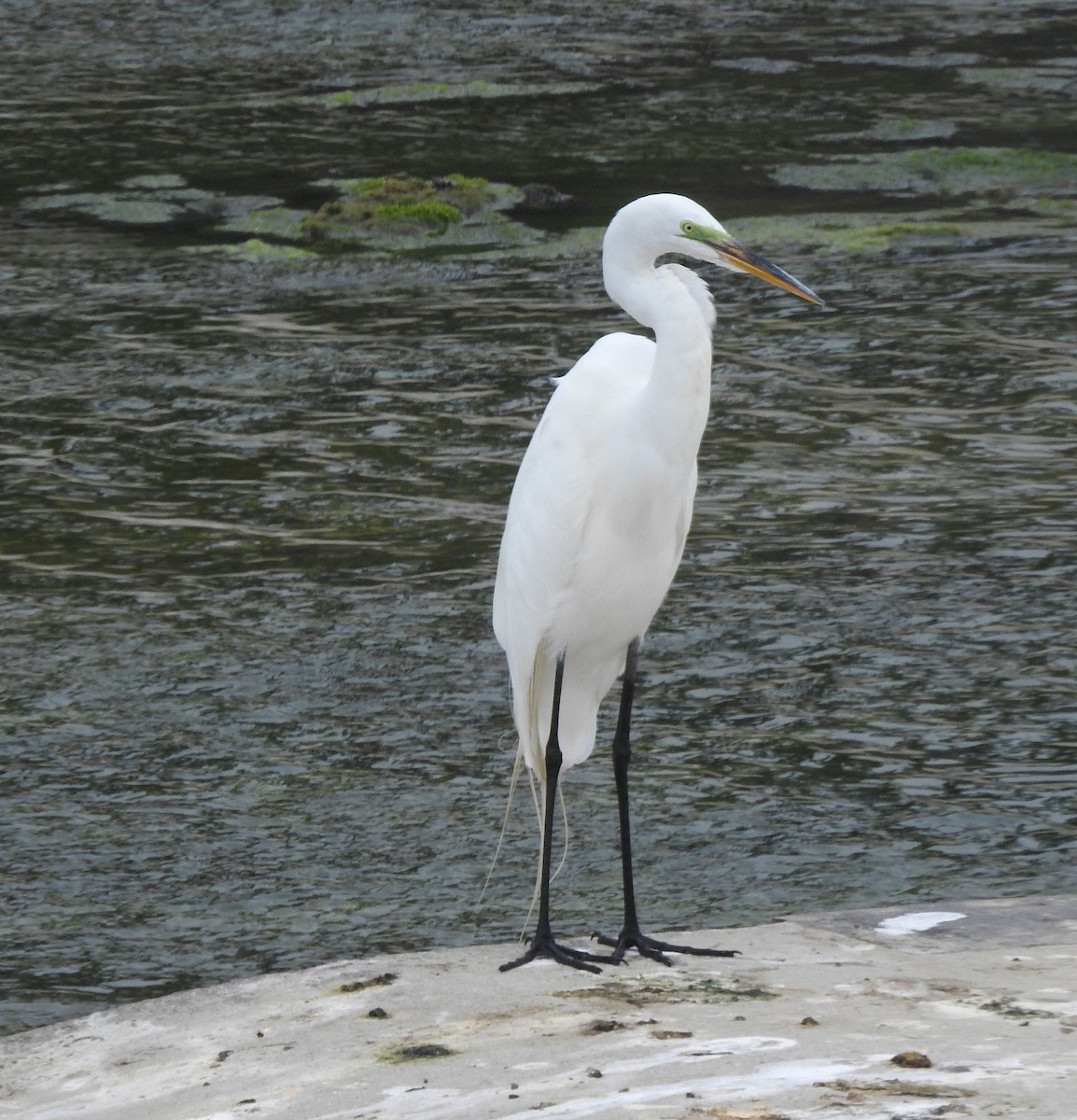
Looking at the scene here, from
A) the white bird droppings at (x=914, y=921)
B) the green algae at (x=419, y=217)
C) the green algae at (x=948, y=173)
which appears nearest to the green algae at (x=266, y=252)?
the green algae at (x=419, y=217)

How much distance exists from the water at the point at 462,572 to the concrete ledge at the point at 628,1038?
32.9 inches

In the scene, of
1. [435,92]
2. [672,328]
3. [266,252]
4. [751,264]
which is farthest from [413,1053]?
[435,92]

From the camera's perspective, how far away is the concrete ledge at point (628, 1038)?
3.49m

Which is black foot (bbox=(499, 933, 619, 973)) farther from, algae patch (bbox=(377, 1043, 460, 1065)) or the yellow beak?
the yellow beak

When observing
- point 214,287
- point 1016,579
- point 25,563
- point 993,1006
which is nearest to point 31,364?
point 214,287

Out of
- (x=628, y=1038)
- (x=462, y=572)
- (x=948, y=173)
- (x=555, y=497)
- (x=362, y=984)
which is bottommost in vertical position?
(x=462, y=572)

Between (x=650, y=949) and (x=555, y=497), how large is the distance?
1098mm

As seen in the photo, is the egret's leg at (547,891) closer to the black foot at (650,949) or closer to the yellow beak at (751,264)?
the black foot at (650,949)

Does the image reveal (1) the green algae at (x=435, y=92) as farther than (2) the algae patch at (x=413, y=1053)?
Yes

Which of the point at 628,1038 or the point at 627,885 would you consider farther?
the point at 627,885

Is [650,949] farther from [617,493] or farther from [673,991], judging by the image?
[617,493]

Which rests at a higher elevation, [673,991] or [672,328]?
[672,328]

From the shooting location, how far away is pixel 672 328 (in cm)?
442

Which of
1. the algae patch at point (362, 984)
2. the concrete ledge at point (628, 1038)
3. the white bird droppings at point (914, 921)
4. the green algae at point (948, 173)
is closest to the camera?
the concrete ledge at point (628, 1038)
